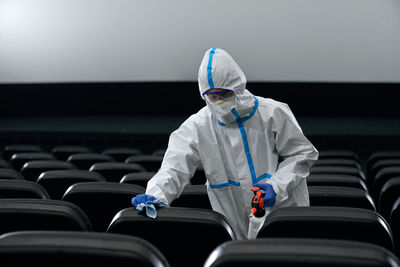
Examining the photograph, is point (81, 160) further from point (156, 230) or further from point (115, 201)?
point (156, 230)

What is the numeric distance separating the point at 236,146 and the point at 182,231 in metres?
1.10

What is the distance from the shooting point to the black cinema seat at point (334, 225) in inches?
53.0

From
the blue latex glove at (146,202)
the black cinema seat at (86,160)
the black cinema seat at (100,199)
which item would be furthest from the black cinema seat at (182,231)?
the black cinema seat at (86,160)

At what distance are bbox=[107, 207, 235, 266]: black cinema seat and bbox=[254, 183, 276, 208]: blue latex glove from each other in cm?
80

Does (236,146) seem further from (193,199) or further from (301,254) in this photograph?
(301,254)

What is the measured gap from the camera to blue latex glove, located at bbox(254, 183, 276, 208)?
7.32 ft

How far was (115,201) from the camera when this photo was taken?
206cm

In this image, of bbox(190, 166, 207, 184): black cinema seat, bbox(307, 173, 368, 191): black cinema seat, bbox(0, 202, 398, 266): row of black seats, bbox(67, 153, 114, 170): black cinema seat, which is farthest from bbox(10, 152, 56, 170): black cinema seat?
bbox(0, 202, 398, 266): row of black seats

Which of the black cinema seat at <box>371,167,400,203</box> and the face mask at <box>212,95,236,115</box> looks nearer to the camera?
the face mask at <box>212,95,236,115</box>

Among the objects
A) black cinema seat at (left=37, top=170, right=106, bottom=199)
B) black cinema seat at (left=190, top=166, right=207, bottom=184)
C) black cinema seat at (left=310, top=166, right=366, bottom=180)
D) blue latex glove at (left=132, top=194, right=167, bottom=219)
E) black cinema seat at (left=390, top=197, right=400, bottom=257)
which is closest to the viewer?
blue latex glove at (left=132, top=194, right=167, bottom=219)

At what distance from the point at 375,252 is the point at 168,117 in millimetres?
8296

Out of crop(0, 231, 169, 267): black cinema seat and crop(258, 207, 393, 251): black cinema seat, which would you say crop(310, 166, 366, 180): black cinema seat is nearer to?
crop(258, 207, 393, 251): black cinema seat

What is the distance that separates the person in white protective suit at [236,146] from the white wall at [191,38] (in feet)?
20.3

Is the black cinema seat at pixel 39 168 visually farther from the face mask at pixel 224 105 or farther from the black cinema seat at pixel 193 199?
the face mask at pixel 224 105
